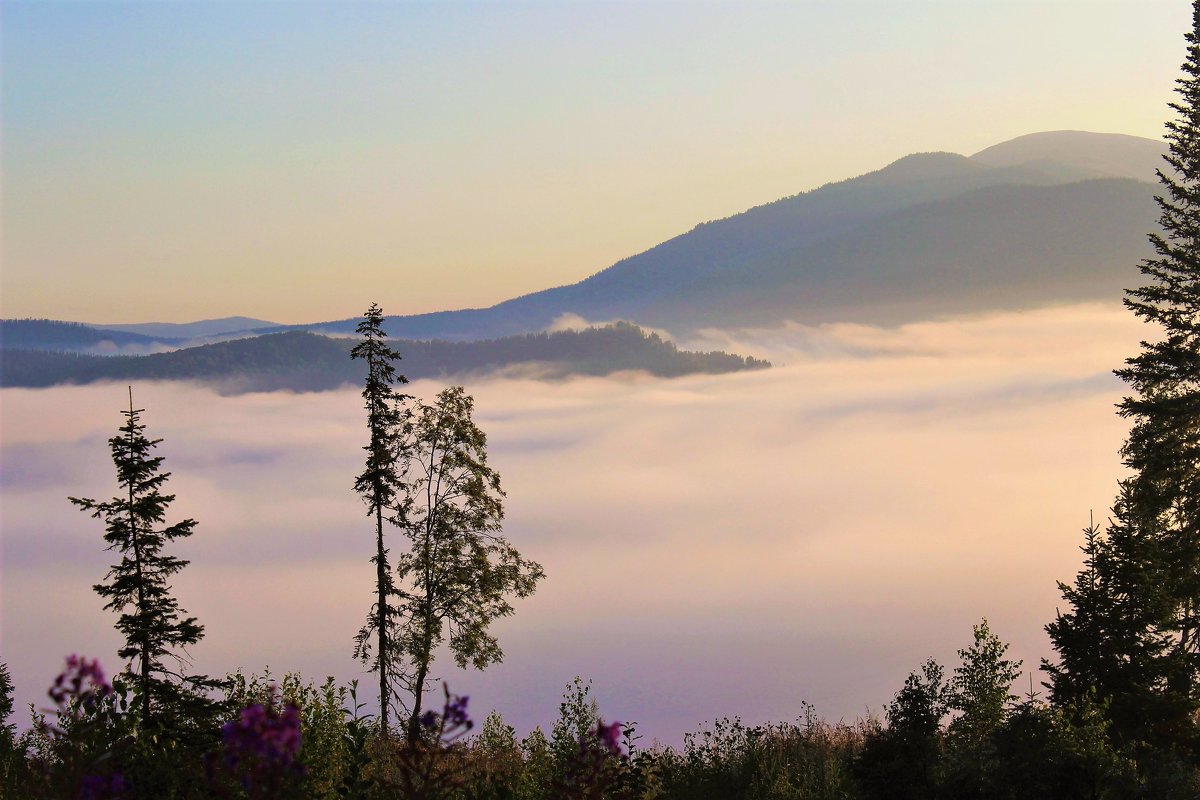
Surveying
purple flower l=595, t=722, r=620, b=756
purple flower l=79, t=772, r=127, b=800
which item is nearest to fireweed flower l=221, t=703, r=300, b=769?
purple flower l=79, t=772, r=127, b=800

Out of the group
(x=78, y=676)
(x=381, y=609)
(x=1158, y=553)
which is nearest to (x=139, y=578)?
(x=381, y=609)

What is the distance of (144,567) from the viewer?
26531mm

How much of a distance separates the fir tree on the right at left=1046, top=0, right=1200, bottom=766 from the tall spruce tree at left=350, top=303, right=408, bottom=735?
20.3m

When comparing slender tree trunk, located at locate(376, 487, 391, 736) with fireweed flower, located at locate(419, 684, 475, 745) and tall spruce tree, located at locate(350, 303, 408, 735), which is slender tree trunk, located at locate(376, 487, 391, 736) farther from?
fireweed flower, located at locate(419, 684, 475, 745)

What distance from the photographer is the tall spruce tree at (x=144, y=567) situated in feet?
86.5

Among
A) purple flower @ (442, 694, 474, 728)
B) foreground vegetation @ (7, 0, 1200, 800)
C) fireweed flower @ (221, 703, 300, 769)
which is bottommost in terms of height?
foreground vegetation @ (7, 0, 1200, 800)

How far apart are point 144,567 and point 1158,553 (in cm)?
2513

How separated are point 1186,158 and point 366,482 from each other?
2810 cm

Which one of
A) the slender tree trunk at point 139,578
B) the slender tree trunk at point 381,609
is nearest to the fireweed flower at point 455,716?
the slender tree trunk at point 139,578

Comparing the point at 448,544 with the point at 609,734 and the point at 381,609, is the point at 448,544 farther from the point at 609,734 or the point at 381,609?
the point at 609,734

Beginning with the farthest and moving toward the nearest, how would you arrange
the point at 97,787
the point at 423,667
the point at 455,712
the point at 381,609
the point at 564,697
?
1. the point at 423,667
2. the point at 381,609
3. the point at 564,697
4. the point at 455,712
5. the point at 97,787

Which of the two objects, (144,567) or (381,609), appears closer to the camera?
(144,567)

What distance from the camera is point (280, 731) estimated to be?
315 inches

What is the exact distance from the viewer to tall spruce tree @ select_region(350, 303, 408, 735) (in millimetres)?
35750
